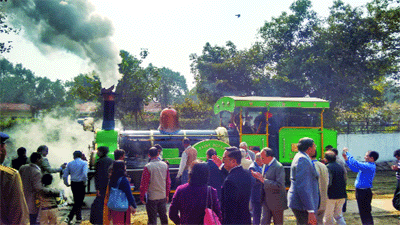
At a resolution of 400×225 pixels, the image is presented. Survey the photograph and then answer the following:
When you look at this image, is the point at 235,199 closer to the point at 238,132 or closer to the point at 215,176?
the point at 215,176

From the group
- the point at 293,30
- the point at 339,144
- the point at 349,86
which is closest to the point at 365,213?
the point at 339,144

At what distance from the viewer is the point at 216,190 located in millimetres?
4664

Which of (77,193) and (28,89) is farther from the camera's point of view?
(28,89)

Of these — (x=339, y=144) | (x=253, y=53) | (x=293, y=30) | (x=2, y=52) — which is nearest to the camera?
(x=2, y=52)

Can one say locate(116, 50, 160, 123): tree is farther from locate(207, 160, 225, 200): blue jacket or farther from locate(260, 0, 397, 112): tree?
locate(207, 160, 225, 200): blue jacket

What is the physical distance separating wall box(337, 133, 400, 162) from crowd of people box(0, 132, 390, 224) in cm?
1258

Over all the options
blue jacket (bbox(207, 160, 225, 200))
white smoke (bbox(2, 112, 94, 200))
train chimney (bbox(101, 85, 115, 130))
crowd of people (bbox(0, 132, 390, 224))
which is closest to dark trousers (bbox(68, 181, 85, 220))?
crowd of people (bbox(0, 132, 390, 224))

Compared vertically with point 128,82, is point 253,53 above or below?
above

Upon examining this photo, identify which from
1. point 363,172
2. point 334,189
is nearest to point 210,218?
point 334,189

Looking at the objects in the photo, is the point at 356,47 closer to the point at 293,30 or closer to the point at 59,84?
Answer: the point at 293,30

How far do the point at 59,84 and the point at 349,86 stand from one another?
166 feet

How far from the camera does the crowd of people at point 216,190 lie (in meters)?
3.57

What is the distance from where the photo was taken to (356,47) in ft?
61.4

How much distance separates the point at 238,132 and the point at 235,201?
6268 mm
